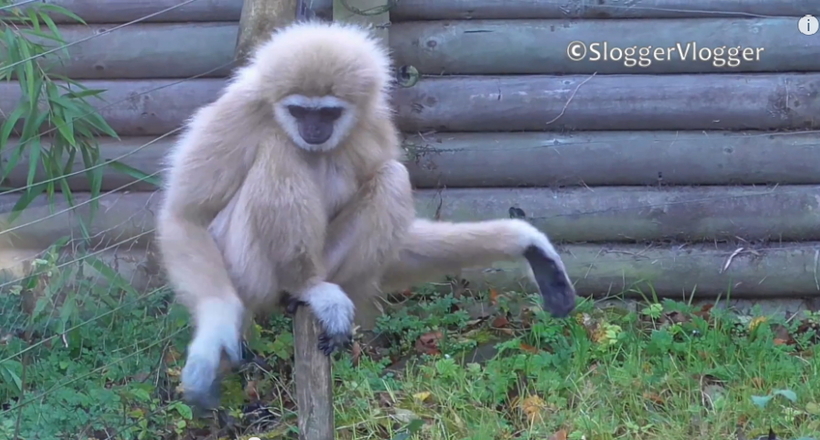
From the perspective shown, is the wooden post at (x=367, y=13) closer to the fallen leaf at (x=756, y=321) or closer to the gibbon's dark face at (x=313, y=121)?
the gibbon's dark face at (x=313, y=121)

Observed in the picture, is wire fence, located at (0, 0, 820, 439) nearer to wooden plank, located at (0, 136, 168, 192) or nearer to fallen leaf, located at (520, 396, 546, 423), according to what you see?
wooden plank, located at (0, 136, 168, 192)

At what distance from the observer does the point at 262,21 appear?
5.26 m

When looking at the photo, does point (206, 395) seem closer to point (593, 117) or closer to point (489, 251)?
point (489, 251)

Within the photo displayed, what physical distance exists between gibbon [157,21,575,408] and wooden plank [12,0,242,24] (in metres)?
1.74

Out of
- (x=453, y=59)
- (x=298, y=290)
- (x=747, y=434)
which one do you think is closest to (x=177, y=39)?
(x=453, y=59)

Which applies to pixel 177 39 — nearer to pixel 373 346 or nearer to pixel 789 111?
Result: pixel 373 346

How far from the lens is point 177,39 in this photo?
609cm

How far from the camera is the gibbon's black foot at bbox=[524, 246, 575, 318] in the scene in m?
4.61

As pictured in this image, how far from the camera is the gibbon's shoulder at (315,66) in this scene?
416 centimetres

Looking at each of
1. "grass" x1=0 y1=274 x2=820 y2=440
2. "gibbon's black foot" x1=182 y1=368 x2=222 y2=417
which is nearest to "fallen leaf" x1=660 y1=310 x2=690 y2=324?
"grass" x1=0 y1=274 x2=820 y2=440

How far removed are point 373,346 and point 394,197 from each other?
179 cm

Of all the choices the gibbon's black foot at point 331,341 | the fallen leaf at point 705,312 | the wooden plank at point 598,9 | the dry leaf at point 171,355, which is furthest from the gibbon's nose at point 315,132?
the fallen leaf at point 705,312

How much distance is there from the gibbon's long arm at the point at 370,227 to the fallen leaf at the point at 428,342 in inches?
56.7

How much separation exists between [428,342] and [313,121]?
199 centimetres
